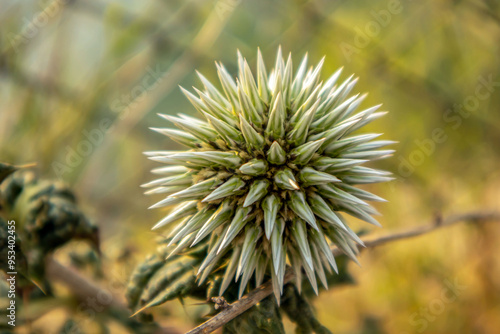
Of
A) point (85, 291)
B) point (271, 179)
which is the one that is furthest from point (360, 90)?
point (85, 291)

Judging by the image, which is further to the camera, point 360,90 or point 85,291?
point 360,90

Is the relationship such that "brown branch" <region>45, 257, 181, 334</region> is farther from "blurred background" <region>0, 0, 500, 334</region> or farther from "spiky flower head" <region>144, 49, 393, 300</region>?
"blurred background" <region>0, 0, 500, 334</region>


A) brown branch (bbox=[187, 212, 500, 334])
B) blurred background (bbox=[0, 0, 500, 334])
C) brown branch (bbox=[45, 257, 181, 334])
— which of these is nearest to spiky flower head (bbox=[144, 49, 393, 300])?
brown branch (bbox=[187, 212, 500, 334])

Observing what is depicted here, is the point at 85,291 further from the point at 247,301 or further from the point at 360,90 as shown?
the point at 360,90

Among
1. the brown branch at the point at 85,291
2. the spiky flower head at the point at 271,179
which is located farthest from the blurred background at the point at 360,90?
the spiky flower head at the point at 271,179

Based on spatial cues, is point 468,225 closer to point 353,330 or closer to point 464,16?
point 353,330

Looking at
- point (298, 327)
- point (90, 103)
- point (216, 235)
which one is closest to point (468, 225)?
point (298, 327)
